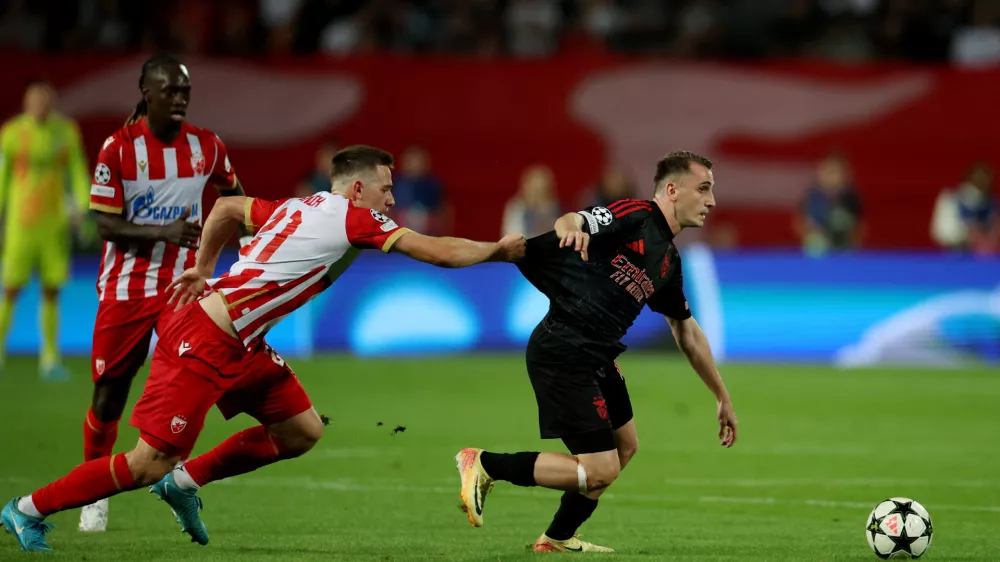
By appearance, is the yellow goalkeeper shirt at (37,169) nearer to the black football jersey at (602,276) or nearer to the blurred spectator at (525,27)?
the blurred spectator at (525,27)

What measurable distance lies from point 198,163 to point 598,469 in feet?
9.35

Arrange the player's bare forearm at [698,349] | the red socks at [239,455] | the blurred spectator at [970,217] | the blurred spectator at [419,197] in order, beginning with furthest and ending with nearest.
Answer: the blurred spectator at [970,217] < the blurred spectator at [419,197] < the player's bare forearm at [698,349] < the red socks at [239,455]

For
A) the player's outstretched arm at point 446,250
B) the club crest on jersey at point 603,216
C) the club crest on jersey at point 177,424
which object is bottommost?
the club crest on jersey at point 177,424

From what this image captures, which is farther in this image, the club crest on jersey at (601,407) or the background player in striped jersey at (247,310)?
the club crest on jersey at (601,407)

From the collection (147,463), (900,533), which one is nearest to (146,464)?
(147,463)

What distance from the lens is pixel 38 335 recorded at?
1695 cm

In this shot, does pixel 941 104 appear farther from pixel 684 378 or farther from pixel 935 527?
pixel 935 527

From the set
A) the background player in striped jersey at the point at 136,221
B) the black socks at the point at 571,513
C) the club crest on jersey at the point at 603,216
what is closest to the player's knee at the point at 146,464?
the background player in striped jersey at the point at 136,221

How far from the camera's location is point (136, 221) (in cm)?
786

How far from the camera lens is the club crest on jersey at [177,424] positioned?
6.56 meters

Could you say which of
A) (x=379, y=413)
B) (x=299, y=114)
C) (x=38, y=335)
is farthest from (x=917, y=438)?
(x=299, y=114)

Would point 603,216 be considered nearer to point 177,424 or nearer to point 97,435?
point 177,424

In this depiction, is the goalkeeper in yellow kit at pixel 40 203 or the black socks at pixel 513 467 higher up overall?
the goalkeeper in yellow kit at pixel 40 203

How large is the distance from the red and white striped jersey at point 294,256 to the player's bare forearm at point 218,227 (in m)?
0.35
